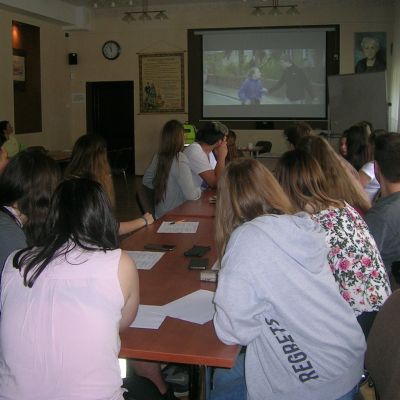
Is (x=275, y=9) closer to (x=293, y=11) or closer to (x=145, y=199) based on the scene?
(x=293, y=11)

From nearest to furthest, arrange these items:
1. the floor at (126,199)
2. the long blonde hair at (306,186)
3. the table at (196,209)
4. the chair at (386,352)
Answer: the chair at (386,352) < the long blonde hair at (306,186) < the table at (196,209) < the floor at (126,199)

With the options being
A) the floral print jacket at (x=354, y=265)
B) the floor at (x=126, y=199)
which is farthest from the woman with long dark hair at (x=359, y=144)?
the floor at (x=126, y=199)

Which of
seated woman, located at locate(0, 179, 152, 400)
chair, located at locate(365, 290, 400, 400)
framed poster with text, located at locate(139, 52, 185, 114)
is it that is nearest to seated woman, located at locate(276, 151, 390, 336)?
chair, located at locate(365, 290, 400, 400)

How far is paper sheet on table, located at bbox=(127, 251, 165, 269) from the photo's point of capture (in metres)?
2.51

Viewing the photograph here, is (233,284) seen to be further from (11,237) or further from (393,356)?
(11,237)

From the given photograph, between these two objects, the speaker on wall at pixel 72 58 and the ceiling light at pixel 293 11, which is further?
the speaker on wall at pixel 72 58

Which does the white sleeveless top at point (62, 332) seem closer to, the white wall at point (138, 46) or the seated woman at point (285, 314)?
the seated woman at point (285, 314)

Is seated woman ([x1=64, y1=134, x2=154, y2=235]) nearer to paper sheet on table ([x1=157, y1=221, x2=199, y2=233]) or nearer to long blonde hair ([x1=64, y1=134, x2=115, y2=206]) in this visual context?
long blonde hair ([x1=64, y1=134, x2=115, y2=206])

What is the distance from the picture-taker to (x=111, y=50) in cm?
1154

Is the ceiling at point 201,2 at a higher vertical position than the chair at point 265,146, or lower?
higher

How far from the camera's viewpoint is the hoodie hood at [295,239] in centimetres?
160

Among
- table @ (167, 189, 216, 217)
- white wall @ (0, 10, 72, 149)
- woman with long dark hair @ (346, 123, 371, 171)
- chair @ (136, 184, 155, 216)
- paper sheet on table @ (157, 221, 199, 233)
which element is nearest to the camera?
paper sheet on table @ (157, 221, 199, 233)

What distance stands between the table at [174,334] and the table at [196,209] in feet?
3.94

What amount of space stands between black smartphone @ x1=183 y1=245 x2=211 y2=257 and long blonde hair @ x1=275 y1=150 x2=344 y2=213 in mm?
663
